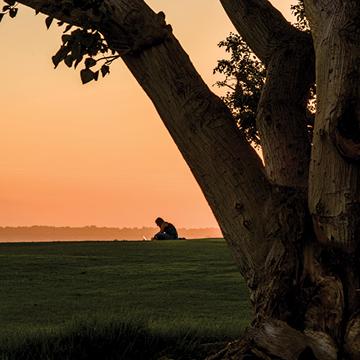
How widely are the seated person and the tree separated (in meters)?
22.9

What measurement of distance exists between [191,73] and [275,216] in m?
1.37

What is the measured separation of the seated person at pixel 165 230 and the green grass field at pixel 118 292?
799cm

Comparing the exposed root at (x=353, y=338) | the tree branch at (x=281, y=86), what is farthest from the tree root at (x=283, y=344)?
the tree branch at (x=281, y=86)

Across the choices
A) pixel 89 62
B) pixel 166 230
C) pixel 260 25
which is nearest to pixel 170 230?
pixel 166 230

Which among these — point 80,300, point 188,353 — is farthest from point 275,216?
point 80,300

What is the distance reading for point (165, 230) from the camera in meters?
29.7

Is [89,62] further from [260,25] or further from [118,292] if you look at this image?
[118,292]

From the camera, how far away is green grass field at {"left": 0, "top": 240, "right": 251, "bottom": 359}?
25.8 feet

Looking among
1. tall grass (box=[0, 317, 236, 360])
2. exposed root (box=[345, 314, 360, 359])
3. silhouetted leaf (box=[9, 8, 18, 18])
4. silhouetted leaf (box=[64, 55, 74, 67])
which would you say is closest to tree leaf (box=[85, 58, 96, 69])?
silhouetted leaf (box=[64, 55, 74, 67])

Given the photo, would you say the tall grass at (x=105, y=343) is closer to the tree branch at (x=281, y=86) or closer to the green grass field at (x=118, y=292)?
the green grass field at (x=118, y=292)

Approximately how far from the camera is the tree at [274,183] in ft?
19.0

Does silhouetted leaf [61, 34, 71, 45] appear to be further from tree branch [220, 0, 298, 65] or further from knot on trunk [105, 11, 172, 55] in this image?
tree branch [220, 0, 298, 65]

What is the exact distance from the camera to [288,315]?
19.9 feet

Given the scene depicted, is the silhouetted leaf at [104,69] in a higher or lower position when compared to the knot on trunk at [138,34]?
lower
